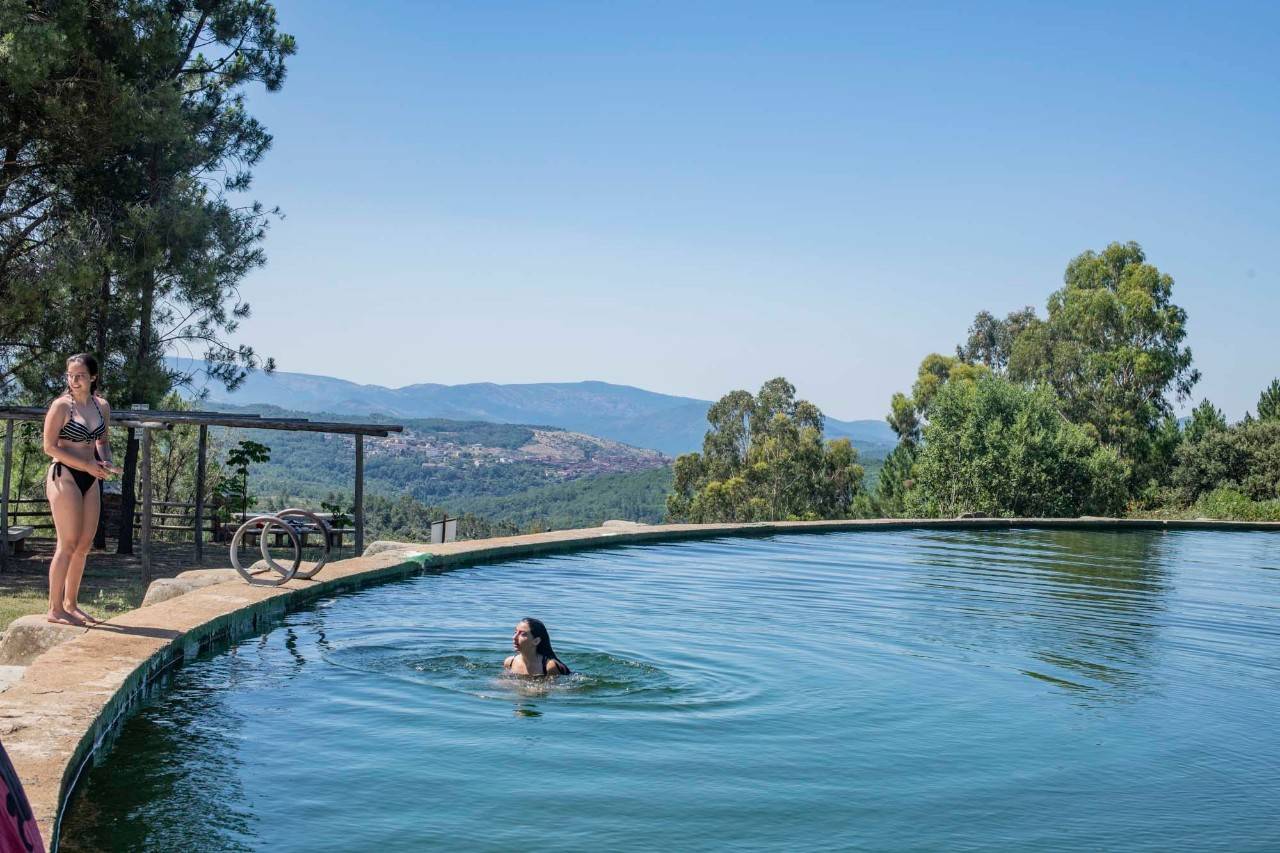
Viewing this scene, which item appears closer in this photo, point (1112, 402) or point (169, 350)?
point (169, 350)

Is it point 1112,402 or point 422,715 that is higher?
point 1112,402

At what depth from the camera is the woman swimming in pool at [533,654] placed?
829 cm

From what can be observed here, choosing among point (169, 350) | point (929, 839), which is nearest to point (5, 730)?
point (929, 839)

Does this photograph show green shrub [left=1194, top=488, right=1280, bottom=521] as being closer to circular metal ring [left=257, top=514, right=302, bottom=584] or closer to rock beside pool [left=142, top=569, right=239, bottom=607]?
circular metal ring [left=257, top=514, right=302, bottom=584]

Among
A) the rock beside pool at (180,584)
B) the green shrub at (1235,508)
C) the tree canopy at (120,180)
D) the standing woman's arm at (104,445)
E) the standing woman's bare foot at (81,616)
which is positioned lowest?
the rock beside pool at (180,584)

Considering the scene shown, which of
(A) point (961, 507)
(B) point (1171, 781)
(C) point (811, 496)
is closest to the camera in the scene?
(B) point (1171, 781)

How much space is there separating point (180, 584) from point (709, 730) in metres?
5.37

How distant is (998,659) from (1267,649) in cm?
313

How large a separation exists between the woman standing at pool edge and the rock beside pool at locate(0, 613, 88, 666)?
0.14 m

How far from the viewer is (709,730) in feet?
24.1

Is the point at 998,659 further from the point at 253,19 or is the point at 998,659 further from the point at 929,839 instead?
the point at 253,19

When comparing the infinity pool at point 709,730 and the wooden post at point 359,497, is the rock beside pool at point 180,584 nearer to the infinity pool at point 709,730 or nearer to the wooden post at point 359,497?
the infinity pool at point 709,730

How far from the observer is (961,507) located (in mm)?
29484

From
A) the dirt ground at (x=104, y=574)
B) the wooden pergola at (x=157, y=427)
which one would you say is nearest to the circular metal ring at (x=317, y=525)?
the dirt ground at (x=104, y=574)
